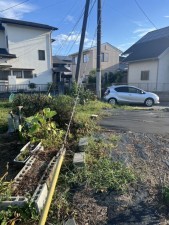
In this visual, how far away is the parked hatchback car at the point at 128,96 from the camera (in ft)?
49.1

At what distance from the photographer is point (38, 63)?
2327 centimetres

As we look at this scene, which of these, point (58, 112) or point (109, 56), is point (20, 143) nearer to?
point (58, 112)

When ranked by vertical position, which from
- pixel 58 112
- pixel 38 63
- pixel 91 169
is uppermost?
pixel 38 63

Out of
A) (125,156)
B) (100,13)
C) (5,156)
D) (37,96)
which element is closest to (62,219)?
(125,156)

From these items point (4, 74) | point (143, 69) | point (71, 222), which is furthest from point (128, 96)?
point (4, 74)

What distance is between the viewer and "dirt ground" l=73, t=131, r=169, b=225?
2651 mm

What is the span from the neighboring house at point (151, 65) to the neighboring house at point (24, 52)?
33.2 ft

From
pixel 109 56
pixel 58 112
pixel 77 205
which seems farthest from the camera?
pixel 109 56

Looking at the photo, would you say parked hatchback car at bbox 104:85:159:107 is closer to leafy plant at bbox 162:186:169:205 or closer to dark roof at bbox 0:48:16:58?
dark roof at bbox 0:48:16:58

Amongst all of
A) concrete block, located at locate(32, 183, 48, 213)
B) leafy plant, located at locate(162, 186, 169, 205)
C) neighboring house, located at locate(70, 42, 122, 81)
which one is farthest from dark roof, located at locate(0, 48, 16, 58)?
leafy plant, located at locate(162, 186, 169, 205)

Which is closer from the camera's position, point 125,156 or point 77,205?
point 77,205

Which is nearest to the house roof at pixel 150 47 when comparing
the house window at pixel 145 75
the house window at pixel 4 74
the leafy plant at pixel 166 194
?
the house window at pixel 145 75

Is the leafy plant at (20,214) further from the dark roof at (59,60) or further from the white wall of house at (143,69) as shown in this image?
the dark roof at (59,60)

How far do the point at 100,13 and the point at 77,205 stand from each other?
543 inches
